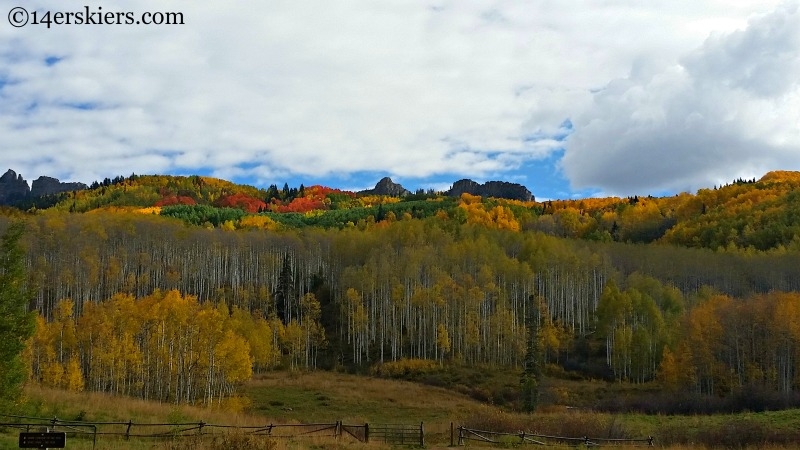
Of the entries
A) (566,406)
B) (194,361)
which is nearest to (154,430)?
(194,361)

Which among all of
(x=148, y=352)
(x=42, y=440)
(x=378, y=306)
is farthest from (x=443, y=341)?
(x=42, y=440)

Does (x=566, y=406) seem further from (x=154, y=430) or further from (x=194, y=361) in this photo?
(x=154, y=430)

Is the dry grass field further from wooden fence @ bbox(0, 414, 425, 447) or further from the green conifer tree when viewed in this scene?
the green conifer tree

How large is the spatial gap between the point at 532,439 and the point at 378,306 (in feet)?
214

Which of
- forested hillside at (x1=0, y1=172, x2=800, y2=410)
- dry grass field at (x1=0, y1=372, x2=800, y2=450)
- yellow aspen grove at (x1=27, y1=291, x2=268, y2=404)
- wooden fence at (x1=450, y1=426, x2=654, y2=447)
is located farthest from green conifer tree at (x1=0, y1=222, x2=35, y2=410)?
Result: forested hillside at (x1=0, y1=172, x2=800, y2=410)

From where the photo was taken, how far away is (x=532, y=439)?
3403cm

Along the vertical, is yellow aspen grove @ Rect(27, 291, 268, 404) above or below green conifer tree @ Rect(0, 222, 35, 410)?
below

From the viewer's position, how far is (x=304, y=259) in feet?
388

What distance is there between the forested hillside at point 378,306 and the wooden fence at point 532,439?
98.5ft

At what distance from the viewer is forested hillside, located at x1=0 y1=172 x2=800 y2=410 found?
201 ft

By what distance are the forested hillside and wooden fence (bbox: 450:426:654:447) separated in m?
30.0

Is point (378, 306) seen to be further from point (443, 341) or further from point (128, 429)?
point (128, 429)

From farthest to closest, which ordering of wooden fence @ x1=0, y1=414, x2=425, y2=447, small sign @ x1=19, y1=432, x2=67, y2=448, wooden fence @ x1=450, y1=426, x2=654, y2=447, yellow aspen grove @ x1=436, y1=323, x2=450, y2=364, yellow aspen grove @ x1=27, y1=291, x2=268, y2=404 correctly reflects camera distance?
yellow aspen grove @ x1=436, y1=323, x2=450, y2=364, yellow aspen grove @ x1=27, y1=291, x2=268, y2=404, wooden fence @ x1=450, y1=426, x2=654, y2=447, wooden fence @ x1=0, y1=414, x2=425, y2=447, small sign @ x1=19, y1=432, x2=67, y2=448

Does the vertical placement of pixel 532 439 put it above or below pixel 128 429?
below
